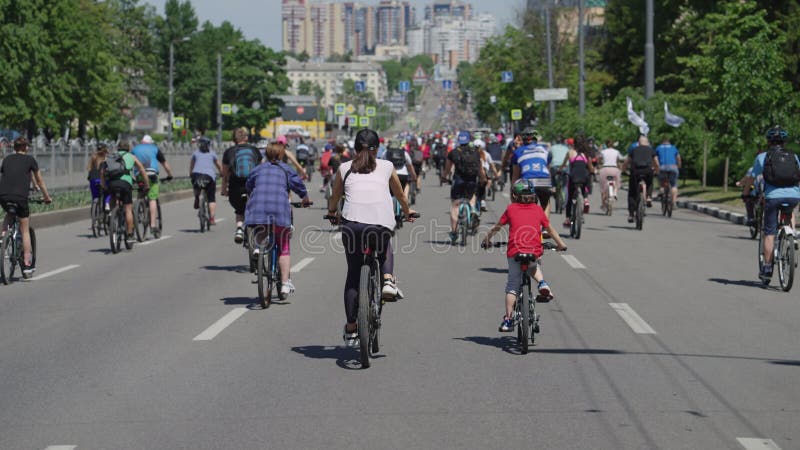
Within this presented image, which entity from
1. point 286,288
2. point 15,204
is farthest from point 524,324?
point 15,204

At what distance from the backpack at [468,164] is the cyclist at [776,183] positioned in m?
6.19

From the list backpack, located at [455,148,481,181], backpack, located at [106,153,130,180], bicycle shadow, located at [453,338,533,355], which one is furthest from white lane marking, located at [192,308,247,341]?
backpack, located at [455,148,481,181]

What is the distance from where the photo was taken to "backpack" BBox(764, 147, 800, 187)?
13.5 metres

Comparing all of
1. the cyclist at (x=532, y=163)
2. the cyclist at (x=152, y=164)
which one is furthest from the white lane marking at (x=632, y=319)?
the cyclist at (x=152, y=164)

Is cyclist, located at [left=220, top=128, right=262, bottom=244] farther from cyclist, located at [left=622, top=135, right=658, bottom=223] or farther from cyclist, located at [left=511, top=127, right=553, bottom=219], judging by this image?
cyclist, located at [left=622, top=135, right=658, bottom=223]

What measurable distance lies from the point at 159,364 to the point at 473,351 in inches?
92.3

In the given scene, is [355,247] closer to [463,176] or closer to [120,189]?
[120,189]

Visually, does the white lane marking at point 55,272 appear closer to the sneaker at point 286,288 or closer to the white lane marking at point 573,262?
the sneaker at point 286,288

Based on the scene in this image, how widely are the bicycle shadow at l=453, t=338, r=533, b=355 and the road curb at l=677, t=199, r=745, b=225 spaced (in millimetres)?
16266

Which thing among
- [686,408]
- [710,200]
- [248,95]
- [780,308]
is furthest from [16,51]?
[248,95]

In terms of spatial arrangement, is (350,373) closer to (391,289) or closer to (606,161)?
(391,289)

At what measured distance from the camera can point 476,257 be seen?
1756 centimetres

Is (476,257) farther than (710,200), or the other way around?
(710,200)

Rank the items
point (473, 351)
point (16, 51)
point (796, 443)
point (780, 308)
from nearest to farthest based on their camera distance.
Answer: point (796, 443) < point (473, 351) < point (780, 308) < point (16, 51)
